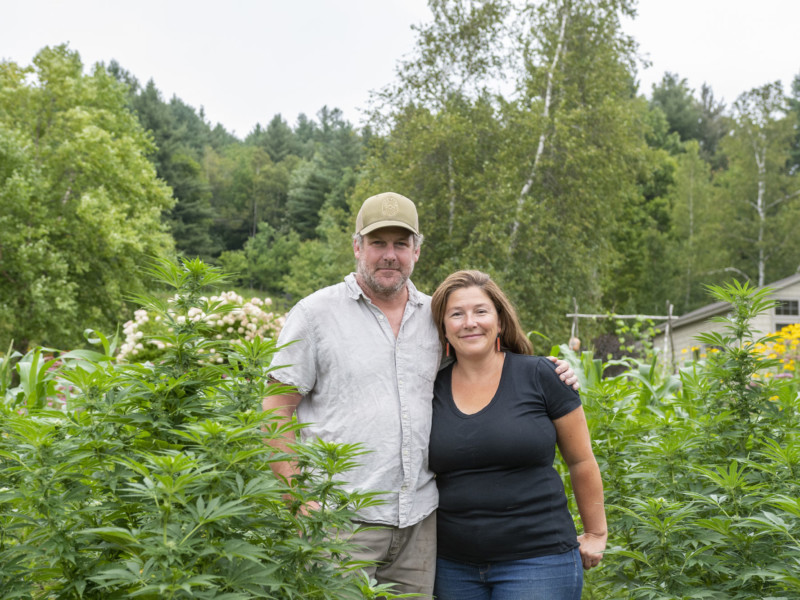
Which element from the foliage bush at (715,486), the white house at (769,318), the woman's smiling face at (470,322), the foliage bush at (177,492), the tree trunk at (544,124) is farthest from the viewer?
the white house at (769,318)

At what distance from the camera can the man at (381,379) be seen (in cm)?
251

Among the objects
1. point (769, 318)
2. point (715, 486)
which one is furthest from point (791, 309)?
point (715, 486)

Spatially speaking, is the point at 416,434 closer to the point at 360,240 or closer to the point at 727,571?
the point at 360,240

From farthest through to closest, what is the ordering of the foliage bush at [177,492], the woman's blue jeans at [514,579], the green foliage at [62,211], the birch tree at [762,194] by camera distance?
the birch tree at [762,194] → the green foliage at [62,211] → the woman's blue jeans at [514,579] → the foliage bush at [177,492]

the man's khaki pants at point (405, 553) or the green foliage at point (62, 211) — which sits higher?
the green foliage at point (62, 211)

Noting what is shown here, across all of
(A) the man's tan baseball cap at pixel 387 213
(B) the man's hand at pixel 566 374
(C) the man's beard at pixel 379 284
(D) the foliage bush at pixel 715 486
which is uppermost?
(A) the man's tan baseball cap at pixel 387 213

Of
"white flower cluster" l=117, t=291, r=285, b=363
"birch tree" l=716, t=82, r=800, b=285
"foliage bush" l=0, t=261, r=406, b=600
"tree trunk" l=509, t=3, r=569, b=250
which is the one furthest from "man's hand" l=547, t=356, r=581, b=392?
"birch tree" l=716, t=82, r=800, b=285

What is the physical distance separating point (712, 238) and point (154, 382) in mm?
34623

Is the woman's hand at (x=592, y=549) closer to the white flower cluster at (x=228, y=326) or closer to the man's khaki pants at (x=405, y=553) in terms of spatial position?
the man's khaki pants at (x=405, y=553)

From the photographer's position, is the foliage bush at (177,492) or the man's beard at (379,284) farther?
the man's beard at (379,284)

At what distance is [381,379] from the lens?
260 centimetres

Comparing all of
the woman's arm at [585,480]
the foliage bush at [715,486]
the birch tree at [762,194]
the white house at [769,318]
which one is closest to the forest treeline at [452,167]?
the white house at [769,318]

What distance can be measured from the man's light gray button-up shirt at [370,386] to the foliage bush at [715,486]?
0.72 m

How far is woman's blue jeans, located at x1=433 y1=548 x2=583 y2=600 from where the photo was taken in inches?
97.2
